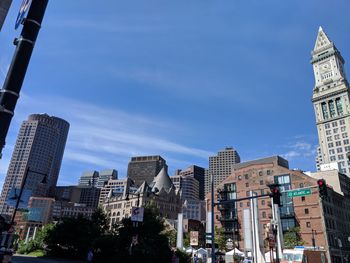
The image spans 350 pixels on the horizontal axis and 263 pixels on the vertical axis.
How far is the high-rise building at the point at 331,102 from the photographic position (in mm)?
141000

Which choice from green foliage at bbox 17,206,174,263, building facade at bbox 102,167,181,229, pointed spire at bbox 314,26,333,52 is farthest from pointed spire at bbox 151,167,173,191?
pointed spire at bbox 314,26,333,52

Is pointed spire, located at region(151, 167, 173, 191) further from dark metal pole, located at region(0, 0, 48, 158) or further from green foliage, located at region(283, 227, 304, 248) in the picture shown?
dark metal pole, located at region(0, 0, 48, 158)

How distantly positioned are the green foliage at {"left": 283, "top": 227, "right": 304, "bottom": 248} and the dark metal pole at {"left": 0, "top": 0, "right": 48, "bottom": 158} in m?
65.8

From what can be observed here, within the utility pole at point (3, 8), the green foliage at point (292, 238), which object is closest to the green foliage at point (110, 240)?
the utility pole at point (3, 8)

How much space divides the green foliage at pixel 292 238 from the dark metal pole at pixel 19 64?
6581 cm

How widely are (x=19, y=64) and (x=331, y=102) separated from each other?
16597cm

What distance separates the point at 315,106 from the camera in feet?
527

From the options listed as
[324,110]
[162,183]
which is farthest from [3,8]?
[324,110]

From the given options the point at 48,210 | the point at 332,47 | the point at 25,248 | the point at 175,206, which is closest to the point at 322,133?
the point at 332,47

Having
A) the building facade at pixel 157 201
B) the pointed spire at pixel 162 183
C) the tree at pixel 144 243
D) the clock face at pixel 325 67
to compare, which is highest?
the clock face at pixel 325 67

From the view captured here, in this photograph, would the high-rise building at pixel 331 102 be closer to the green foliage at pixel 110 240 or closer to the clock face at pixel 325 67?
the clock face at pixel 325 67

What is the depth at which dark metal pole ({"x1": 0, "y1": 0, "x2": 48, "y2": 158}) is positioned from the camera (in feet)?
32.2

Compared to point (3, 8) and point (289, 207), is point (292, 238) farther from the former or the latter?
point (3, 8)

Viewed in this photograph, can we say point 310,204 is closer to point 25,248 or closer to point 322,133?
point 25,248
